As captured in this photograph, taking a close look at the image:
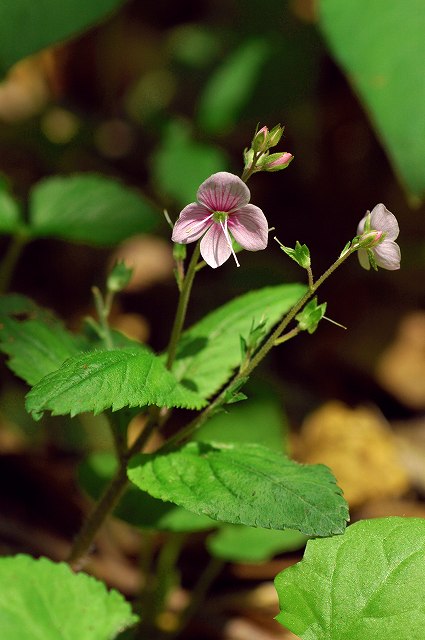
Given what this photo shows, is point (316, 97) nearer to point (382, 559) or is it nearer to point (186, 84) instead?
point (186, 84)

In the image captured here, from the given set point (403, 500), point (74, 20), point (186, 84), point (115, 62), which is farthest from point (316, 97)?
point (403, 500)

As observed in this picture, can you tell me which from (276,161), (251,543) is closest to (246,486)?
(276,161)

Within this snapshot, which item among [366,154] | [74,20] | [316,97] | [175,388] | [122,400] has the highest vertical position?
[74,20]

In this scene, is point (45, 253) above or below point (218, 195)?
below

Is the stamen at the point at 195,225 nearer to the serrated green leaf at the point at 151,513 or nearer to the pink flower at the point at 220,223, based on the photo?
the pink flower at the point at 220,223

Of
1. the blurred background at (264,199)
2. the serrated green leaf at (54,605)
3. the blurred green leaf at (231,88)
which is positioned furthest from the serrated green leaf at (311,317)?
the blurred green leaf at (231,88)

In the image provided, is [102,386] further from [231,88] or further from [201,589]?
[231,88]
